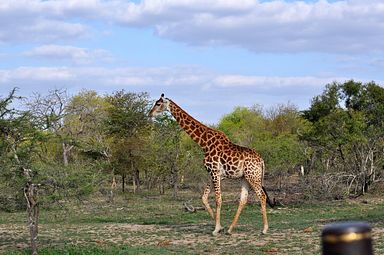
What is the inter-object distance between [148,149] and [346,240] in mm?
27840

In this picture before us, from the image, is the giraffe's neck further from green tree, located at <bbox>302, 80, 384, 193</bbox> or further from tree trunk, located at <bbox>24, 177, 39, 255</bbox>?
green tree, located at <bbox>302, 80, 384, 193</bbox>

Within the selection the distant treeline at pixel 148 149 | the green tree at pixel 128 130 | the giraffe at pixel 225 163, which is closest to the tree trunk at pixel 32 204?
the distant treeline at pixel 148 149

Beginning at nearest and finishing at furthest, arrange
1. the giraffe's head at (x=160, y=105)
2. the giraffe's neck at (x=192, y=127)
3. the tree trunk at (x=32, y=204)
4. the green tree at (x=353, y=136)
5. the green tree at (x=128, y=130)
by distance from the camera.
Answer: the tree trunk at (x=32, y=204)
the giraffe's neck at (x=192, y=127)
the giraffe's head at (x=160, y=105)
the green tree at (x=353, y=136)
the green tree at (x=128, y=130)

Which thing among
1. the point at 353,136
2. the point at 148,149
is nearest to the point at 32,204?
the point at 353,136

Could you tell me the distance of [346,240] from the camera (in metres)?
0.83

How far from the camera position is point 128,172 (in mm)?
30828

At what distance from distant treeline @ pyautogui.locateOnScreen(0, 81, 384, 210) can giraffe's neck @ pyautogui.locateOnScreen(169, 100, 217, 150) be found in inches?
78.2

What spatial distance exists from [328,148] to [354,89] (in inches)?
123

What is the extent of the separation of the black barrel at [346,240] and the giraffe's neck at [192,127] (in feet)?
44.1

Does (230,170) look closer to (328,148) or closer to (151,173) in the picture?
(328,148)

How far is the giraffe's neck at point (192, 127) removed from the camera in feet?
47.2

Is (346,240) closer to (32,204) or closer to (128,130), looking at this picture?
(32,204)

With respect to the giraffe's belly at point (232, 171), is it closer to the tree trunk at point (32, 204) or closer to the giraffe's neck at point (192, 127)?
the giraffe's neck at point (192, 127)

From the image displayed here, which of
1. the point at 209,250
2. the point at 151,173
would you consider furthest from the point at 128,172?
the point at 209,250
